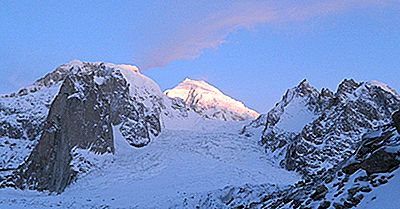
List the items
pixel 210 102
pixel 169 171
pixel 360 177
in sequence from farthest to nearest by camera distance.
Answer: pixel 210 102 < pixel 169 171 < pixel 360 177

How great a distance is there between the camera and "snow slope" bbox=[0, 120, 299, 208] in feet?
112

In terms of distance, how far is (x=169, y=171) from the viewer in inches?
1682

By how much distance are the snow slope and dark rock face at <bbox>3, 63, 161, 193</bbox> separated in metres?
1.79

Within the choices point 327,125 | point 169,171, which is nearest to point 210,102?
point 327,125

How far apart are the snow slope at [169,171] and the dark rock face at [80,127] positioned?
1.79m

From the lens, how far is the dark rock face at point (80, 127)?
5325 centimetres

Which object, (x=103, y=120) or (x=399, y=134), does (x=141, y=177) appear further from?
(x=399, y=134)

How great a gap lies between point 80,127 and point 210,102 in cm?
5067

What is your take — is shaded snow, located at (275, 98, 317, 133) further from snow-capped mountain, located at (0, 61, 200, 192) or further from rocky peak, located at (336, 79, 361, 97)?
snow-capped mountain, located at (0, 61, 200, 192)

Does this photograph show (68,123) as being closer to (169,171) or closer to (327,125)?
(169,171)

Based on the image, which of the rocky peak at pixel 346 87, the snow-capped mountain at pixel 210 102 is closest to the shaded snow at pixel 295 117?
the rocky peak at pixel 346 87

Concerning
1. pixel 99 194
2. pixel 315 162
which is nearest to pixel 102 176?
pixel 99 194

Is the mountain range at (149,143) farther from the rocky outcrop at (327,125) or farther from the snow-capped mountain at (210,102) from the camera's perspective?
the snow-capped mountain at (210,102)

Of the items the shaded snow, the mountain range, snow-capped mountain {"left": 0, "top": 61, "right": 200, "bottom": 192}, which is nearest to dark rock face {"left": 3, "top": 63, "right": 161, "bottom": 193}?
snow-capped mountain {"left": 0, "top": 61, "right": 200, "bottom": 192}
